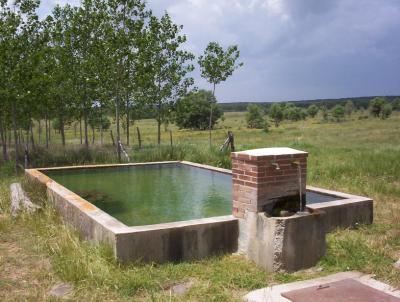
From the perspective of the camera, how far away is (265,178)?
566 cm

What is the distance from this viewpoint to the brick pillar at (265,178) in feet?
18.5

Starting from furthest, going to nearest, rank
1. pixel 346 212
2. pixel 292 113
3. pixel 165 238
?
pixel 292 113 → pixel 346 212 → pixel 165 238

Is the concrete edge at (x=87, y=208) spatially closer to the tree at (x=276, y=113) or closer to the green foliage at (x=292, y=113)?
the tree at (x=276, y=113)

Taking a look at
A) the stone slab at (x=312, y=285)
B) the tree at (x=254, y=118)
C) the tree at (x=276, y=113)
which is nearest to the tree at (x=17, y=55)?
the stone slab at (x=312, y=285)

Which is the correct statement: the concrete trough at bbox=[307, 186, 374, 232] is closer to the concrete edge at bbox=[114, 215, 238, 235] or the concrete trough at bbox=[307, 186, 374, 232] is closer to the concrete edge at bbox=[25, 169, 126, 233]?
the concrete edge at bbox=[114, 215, 238, 235]

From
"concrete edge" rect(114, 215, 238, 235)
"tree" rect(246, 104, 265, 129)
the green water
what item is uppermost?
"tree" rect(246, 104, 265, 129)

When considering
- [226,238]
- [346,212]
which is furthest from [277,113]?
[226,238]

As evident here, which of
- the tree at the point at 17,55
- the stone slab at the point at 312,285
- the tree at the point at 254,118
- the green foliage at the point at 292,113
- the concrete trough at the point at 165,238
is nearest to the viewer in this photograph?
the stone slab at the point at 312,285

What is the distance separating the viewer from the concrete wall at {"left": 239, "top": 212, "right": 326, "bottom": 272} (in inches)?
209

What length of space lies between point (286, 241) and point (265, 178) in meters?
0.84

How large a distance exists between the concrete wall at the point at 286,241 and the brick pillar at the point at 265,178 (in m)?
0.23

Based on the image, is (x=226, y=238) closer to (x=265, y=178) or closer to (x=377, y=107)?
(x=265, y=178)

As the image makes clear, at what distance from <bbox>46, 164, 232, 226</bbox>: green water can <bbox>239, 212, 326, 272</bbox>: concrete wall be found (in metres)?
2.00

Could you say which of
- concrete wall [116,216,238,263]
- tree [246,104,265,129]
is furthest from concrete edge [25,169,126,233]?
tree [246,104,265,129]
